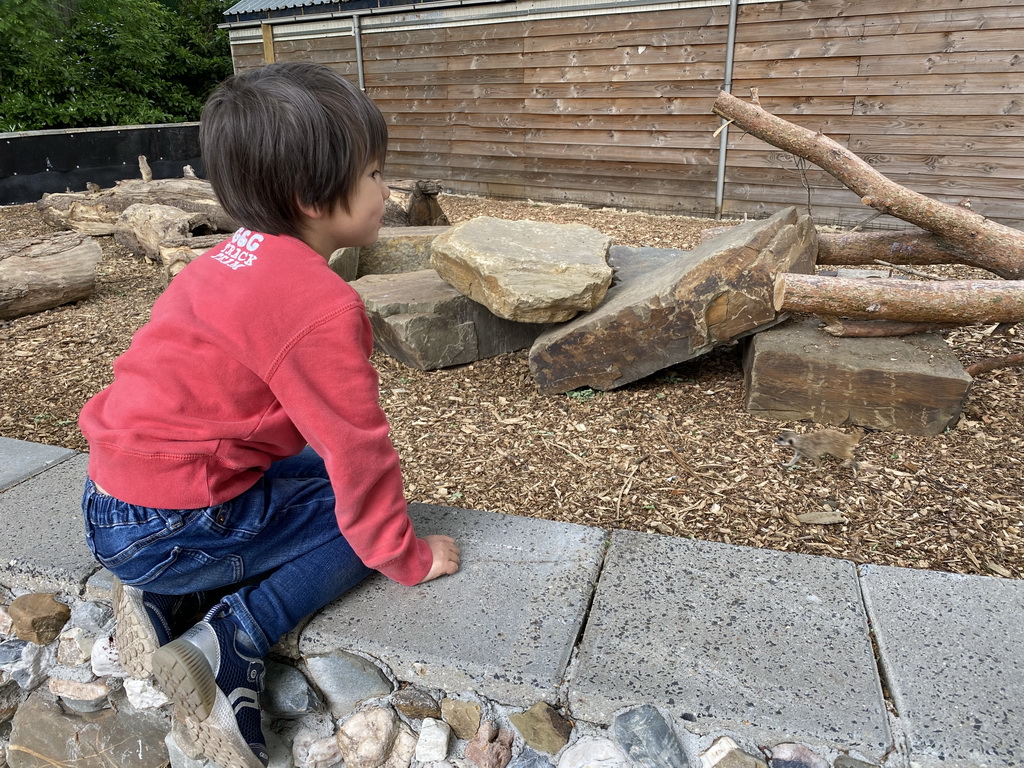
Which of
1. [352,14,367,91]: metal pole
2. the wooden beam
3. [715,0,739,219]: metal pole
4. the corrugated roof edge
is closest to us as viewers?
[715,0,739,219]: metal pole

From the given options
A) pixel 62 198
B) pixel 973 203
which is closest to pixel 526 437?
pixel 973 203

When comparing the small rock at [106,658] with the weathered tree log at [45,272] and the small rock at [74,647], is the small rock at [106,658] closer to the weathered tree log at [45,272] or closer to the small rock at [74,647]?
the small rock at [74,647]

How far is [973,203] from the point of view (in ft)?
20.5

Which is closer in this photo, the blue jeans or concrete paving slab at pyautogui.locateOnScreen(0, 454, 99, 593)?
the blue jeans

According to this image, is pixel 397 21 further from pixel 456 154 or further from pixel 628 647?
pixel 628 647

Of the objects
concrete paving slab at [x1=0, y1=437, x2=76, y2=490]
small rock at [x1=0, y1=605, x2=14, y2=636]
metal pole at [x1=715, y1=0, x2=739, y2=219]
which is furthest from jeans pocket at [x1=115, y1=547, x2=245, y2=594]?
metal pole at [x1=715, y1=0, x2=739, y2=219]

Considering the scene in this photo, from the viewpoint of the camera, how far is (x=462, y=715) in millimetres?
1552

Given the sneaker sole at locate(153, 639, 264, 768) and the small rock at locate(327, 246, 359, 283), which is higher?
the small rock at locate(327, 246, 359, 283)

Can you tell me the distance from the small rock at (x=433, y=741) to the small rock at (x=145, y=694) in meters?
0.65

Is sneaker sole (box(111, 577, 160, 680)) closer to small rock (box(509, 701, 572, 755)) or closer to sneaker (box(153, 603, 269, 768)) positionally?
sneaker (box(153, 603, 269, 768))

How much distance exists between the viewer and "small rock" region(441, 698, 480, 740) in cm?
154

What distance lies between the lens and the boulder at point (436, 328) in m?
3.59

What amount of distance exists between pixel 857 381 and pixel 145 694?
2.54 metres

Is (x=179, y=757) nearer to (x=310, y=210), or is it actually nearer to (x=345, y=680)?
(x=345, y=680)
